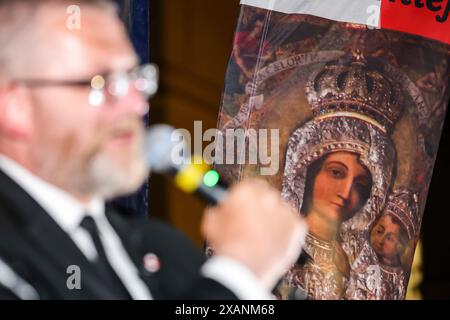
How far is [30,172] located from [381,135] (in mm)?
1386

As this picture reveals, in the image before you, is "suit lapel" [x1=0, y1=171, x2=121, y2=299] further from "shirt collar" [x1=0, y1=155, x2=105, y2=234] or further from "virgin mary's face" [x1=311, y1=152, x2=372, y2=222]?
"virgin mary's face" [x1=311, y1=152, x2=372, y2=222]

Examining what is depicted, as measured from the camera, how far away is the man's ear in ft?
5.48

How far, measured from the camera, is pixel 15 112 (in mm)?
1679

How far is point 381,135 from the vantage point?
2.76 meters

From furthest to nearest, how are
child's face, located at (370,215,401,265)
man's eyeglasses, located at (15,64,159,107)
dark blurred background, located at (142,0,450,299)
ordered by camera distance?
1. dark blurred background, located at (142,0,450,299)
2. child's face, located at (370,215,401,265)
3. man's eyeglasses, located at (15,64,159,107)

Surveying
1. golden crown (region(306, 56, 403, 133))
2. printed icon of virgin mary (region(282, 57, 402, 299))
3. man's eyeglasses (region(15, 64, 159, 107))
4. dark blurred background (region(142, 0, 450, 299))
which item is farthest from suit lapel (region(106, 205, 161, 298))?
dark blurred background (region(142, 0, 450, 299))

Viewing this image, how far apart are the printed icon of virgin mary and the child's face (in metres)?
0.04

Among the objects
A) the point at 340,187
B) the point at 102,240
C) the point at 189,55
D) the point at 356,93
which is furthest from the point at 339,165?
the point at 102,240

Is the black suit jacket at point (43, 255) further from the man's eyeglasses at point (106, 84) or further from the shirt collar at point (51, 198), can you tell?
the man's eyeglasses at point (106, 84)

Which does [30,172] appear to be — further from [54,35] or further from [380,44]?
[380,44]

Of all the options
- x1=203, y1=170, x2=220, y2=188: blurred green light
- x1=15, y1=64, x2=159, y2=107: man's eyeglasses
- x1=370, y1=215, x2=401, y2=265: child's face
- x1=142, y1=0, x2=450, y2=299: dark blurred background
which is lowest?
x1=370, y1=215, x2=401, y2=265: child's face

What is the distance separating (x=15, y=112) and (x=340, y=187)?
50.6 inches

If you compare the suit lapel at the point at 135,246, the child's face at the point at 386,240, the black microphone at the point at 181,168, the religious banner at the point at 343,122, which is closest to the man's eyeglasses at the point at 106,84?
the black microphone at the point at 181,168
